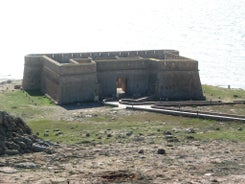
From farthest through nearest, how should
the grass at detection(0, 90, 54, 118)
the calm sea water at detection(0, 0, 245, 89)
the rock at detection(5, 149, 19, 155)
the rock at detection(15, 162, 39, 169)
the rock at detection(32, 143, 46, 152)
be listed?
the calm sea water at detection(0, 0, 245, 89) → the grass at detection(0, 90, 54, 118) → the rock at detection(32, 143, 46, 152) → the rock at detection(5, 149, 19, 155) → the rock at detection(15, 162, 39, 169)

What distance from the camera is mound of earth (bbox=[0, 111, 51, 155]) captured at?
30.0m

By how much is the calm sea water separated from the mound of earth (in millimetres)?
43630

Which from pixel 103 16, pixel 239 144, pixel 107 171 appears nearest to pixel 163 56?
pixel 239 144

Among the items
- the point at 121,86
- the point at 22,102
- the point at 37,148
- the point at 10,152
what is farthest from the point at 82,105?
the point at 10,152

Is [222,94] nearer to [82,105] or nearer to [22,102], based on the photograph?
[82,105]

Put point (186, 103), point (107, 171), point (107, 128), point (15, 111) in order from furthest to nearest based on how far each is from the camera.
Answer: point (186, 103)
point (15, 111)
point (107, 128)
point (107, 171)

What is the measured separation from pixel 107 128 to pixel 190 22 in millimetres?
113488

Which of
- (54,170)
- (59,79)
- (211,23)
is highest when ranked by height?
(211,23)

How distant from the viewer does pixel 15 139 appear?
30641mm

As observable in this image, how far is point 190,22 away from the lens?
149 meters

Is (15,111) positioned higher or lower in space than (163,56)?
lower

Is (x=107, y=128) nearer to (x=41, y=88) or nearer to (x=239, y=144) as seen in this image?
(x=239, y=144)

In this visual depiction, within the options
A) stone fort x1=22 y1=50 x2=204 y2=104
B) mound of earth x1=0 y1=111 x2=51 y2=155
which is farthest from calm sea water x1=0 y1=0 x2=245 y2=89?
mound of earth x1=0 y1=111 x2=51 y2=155

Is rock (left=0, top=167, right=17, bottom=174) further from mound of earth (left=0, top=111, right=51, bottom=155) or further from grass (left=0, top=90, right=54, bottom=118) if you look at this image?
grass (left=0, top=90, right=54, bottom=118)
